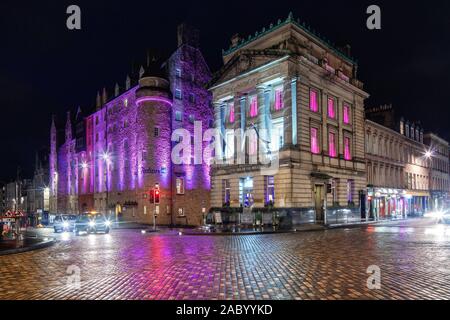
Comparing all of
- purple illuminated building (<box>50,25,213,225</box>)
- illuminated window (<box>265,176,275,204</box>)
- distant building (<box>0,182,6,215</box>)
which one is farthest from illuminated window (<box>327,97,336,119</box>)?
distant building (<box>0,182,6,215</box>)

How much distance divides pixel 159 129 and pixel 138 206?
9.71 metres

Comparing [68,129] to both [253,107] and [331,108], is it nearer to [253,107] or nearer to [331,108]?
[253,107]

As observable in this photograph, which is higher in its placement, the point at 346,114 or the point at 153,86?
the point at 153,86

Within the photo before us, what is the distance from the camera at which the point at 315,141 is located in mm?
35875

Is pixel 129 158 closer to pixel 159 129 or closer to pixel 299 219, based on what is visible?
pixel 159 129

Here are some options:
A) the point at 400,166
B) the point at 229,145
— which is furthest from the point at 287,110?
the point at 400,166

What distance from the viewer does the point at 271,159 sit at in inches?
1353

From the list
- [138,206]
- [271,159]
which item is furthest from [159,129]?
[271,159]

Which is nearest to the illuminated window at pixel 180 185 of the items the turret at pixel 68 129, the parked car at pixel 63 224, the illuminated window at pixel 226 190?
the illuminated window at pixel 226 190

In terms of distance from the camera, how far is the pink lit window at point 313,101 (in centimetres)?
3562

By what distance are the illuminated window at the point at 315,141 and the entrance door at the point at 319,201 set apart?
3287mm

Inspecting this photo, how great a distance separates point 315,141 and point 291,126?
398 cm

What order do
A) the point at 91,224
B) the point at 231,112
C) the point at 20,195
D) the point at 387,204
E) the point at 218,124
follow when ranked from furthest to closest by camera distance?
the point at 20,195 < the point at 387,204 < the point at 218,124 < the point at 231,112 < the point at 91,224

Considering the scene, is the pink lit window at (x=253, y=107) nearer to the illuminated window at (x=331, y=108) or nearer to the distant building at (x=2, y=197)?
the illuminated window at (x=331, y=108)
